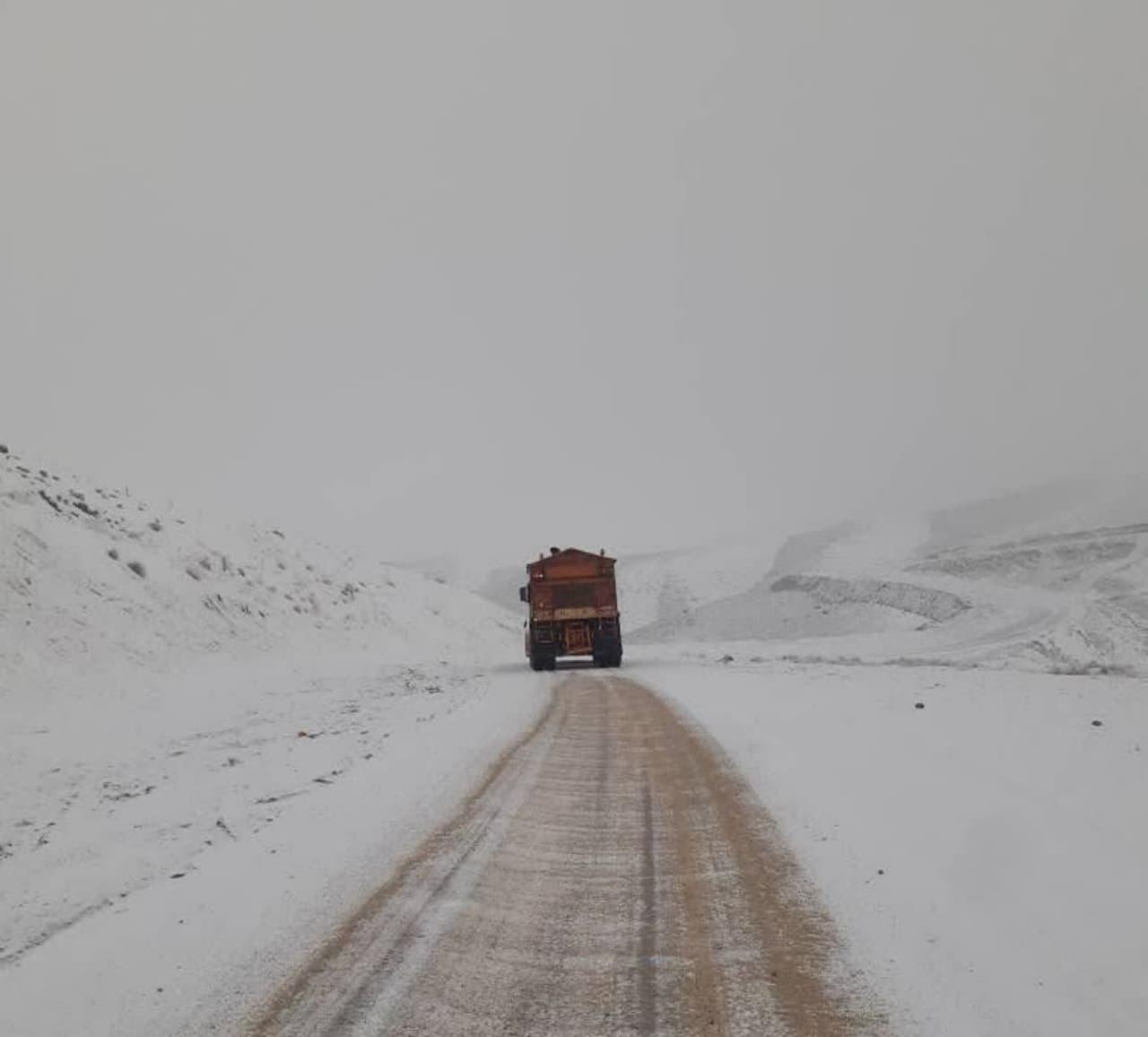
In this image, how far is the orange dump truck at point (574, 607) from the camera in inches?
997

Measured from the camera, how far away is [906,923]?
4297 millimetres

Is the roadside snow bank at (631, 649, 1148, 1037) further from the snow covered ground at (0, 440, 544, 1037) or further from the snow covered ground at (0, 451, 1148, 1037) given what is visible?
the snow covered ground at (0, 440, 544, 1037)

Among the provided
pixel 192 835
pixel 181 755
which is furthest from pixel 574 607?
pixel 192 835

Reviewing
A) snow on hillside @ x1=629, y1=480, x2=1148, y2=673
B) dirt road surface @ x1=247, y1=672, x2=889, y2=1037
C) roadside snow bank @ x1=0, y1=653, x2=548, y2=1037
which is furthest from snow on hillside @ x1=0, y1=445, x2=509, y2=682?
snow on hillside @ x1=629, y1=480, x2=1148, y2=673

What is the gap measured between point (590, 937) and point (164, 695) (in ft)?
40.9

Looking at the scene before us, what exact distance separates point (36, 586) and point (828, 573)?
4209 centimetres

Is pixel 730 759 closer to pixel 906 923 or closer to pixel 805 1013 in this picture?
pixel 906 923

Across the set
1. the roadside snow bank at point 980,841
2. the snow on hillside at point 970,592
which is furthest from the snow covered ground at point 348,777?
the snow on hillside at point 970,592

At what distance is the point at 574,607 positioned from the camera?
25734 millimetres

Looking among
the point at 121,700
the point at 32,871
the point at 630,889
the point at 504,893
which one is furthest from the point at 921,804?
the point at 121,700

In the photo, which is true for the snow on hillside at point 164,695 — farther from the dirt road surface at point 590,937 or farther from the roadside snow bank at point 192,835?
the dirt road surface at point 590,937

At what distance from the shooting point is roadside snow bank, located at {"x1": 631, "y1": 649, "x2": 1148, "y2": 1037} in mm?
3539

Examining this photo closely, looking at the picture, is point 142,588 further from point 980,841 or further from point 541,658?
point 980,841

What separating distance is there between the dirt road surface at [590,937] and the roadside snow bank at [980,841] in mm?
329
